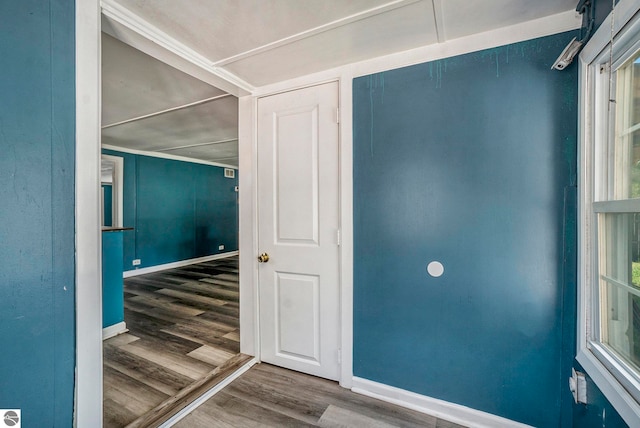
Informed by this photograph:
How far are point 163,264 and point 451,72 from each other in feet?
19.2

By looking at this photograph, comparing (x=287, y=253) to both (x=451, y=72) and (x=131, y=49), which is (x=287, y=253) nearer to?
(x=451, y=72)

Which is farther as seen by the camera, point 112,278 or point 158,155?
point 158,155

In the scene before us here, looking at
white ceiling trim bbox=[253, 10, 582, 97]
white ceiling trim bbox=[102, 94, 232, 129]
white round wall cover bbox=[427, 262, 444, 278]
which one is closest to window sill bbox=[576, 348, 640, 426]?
white round wall cover bbox=[427, 262, 444, 278]

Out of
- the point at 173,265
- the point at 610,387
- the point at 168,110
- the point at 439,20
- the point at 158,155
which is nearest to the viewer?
the point at 610,387

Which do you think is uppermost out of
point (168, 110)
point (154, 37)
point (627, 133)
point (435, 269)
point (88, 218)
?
point (168, 110)

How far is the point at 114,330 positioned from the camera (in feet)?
9.04

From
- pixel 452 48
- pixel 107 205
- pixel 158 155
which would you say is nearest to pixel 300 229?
pixel 452 48

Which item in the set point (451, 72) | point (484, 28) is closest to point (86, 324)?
point (451, 72)

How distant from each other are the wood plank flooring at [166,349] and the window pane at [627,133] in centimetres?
251

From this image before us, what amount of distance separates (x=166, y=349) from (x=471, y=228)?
2678mm

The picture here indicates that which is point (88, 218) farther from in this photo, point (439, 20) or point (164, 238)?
point (164, 238)

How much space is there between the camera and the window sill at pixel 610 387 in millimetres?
898

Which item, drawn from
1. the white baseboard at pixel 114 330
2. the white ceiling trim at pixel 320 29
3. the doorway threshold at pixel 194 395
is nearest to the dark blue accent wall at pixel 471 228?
the white ceiling trim at pixel 320 29

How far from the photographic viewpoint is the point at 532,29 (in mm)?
1427
